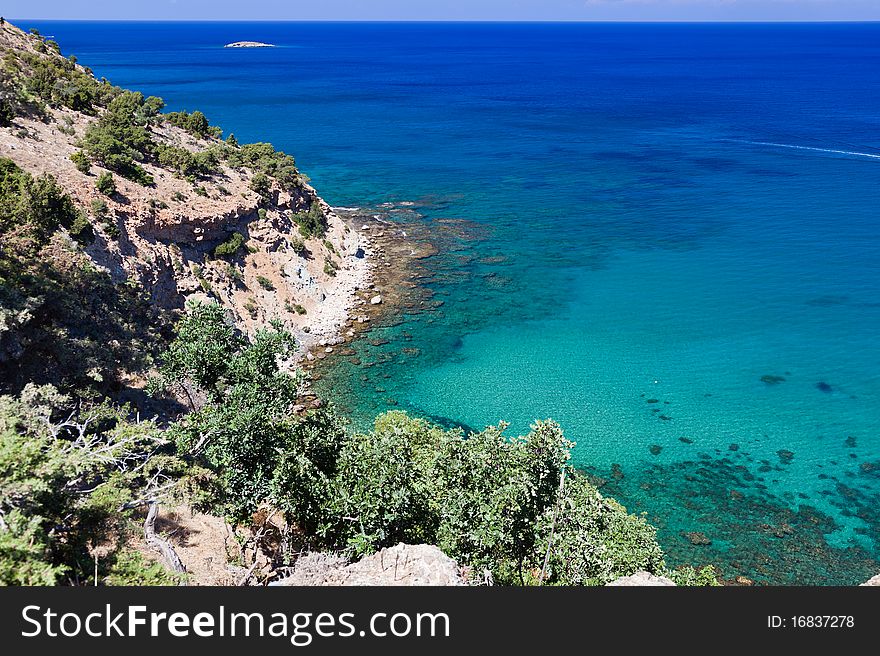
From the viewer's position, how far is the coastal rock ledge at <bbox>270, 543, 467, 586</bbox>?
61.1 ft

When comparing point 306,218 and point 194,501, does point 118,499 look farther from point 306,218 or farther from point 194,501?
point 306,218

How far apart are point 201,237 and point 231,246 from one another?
2.88 meters

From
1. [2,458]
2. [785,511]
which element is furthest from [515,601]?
[785,511]

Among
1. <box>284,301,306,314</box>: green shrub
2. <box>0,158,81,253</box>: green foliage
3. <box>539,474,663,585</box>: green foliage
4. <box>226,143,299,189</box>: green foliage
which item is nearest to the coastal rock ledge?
<box>539,474,663,585</box>: green foliage

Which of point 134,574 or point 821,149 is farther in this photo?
point 821,149

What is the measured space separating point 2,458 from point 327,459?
36.2 ft

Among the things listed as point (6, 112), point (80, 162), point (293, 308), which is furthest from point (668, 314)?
point (6, 112)

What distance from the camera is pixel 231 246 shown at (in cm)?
5453

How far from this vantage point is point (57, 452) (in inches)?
726

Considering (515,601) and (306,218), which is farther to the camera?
(306,218)

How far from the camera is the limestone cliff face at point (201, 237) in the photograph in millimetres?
45031

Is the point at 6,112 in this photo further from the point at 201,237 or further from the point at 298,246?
the point at 298,246

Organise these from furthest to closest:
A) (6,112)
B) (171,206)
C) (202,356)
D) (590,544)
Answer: (171,206)
(6,112)
(202,356)
(590,544)

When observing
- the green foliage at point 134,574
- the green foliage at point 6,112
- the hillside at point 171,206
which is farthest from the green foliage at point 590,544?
the green foliage at point 6,112
